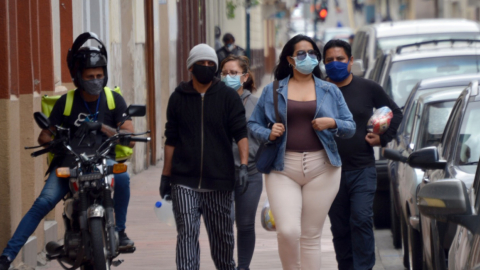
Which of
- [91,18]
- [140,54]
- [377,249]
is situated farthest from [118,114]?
[140,54]

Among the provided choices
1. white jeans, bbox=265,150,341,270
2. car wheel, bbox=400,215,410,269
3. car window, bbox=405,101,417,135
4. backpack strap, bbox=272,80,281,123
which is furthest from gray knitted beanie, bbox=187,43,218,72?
car window, bbox=405,101,417,135

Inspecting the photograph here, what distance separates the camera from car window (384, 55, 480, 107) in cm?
1151

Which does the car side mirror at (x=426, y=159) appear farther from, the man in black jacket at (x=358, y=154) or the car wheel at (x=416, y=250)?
the car wheel at (x=416, y=250)

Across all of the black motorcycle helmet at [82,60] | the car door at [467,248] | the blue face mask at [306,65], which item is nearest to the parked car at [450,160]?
the blue face mask at [306,65]

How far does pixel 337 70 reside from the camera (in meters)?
7.04

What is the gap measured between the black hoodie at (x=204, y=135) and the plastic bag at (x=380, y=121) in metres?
0.93

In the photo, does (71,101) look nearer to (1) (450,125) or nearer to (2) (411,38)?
(1) (450,125)

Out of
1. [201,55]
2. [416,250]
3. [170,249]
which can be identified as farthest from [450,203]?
[170,249]

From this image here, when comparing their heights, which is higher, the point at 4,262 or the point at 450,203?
the point at 450,203

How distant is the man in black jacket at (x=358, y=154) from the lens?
7.07 metres

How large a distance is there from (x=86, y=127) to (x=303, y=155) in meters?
1.44

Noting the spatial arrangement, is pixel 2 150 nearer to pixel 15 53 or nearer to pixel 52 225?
pixel 15 53

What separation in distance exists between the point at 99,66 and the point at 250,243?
1.74 meters

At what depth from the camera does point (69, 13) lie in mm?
10312
